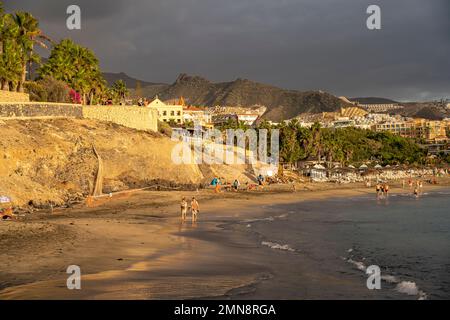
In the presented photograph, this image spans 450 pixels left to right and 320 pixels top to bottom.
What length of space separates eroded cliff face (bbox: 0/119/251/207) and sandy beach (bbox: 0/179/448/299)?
5044mm

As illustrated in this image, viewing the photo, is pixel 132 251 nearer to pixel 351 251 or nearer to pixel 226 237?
pixel 226 237

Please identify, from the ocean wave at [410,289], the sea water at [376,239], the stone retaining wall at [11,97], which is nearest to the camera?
the ocean wave at [410,289]

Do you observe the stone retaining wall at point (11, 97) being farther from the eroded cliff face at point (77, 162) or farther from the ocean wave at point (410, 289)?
the ocean wave at point (410, 289)

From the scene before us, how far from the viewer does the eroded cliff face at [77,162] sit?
35.7 meters

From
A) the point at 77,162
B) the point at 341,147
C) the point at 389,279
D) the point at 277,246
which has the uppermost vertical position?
the point at 341,147

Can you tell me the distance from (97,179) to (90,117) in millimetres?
14014

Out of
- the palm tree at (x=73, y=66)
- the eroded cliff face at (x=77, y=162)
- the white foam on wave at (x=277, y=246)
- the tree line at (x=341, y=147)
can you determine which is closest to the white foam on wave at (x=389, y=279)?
the white foam on wave at (x=277, y=246)

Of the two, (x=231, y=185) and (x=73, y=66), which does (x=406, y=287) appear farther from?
(x=73, y=66)

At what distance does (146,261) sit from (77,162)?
2634cm

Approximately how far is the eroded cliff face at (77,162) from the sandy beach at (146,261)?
5.04 meters

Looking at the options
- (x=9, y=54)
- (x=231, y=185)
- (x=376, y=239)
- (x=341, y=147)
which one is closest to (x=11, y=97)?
(x=9, y=54)

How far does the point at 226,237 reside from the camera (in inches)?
1019

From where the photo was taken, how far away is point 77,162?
4175cm
